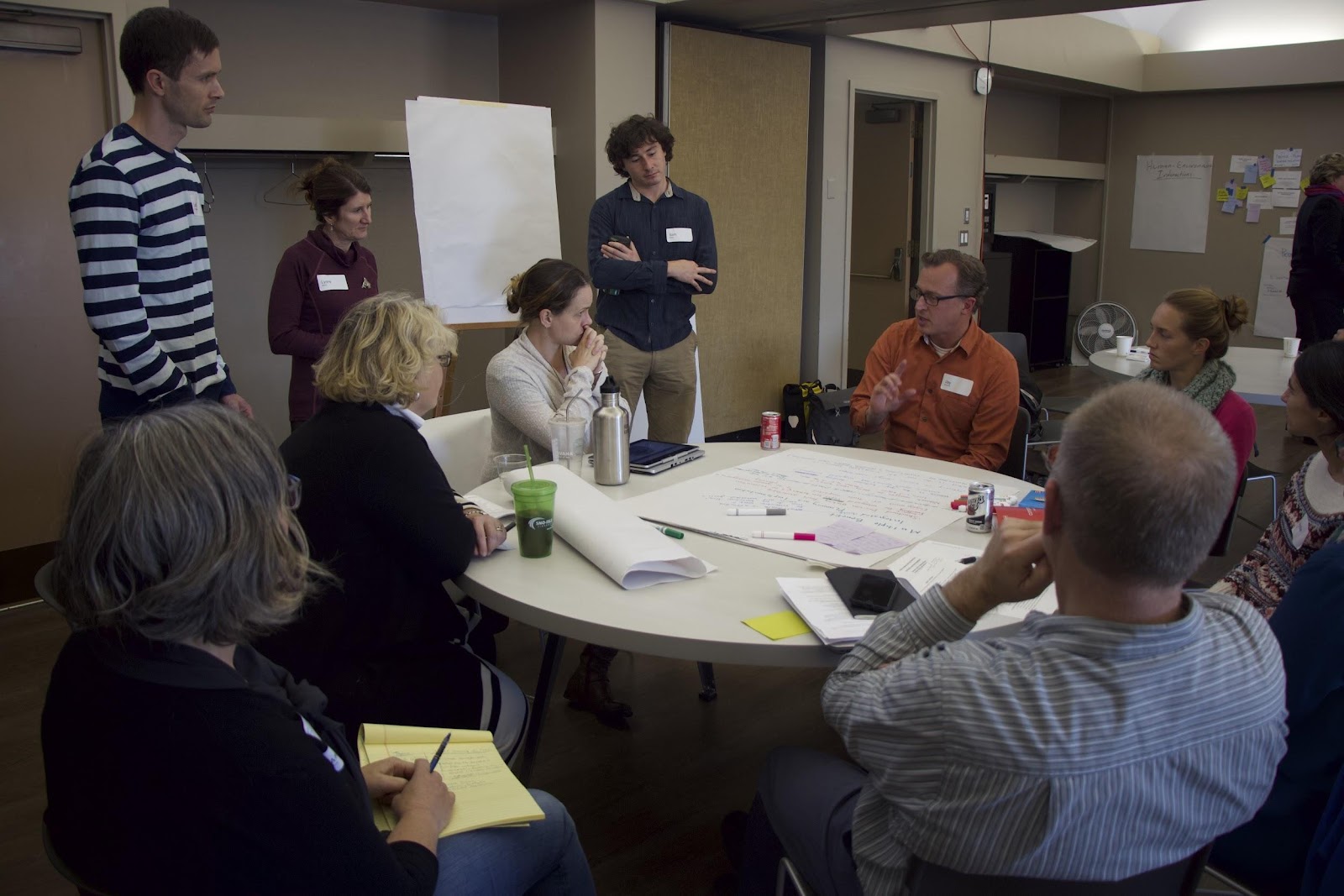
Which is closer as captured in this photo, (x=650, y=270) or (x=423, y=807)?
(x=423, y=807)

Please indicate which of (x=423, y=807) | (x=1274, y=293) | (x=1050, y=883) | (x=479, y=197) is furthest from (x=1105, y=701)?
(x=1274, y=293)

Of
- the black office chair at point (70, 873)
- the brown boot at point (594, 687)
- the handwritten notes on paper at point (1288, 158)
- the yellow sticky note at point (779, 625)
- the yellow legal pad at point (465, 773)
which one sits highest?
the handwritten notes on paper at point (1288, 158)

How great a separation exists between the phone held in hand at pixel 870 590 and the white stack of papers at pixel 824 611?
0.04ft

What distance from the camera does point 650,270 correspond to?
4.14m

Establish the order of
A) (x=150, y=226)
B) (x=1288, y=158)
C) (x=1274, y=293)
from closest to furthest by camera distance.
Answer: (x=150, y=226), (x=1288, y=158), (x=1274, y=293)

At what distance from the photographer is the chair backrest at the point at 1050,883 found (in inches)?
40.6

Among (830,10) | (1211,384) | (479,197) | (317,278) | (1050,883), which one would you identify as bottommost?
(1050,883)

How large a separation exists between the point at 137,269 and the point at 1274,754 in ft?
8.43

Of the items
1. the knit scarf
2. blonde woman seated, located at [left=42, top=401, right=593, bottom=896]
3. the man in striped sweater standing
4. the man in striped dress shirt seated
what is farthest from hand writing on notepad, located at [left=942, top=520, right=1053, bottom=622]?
the man in striped sweater standing

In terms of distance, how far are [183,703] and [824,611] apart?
0.97 m

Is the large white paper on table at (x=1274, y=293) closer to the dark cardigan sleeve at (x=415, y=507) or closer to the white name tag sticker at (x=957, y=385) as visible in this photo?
the white name tag sticker at (x=957, y=385)

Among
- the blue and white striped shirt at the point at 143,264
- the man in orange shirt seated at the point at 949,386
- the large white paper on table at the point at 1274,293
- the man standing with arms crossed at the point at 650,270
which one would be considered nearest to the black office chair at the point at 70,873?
the blue and white striped shirt at the point at 143,264

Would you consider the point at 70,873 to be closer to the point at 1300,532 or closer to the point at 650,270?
the point at 1300,532

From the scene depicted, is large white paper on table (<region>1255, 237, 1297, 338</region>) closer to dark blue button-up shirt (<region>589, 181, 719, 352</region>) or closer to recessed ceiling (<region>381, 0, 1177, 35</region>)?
recessed ceiling (<region>381, 0, 1177, 35</region>)
